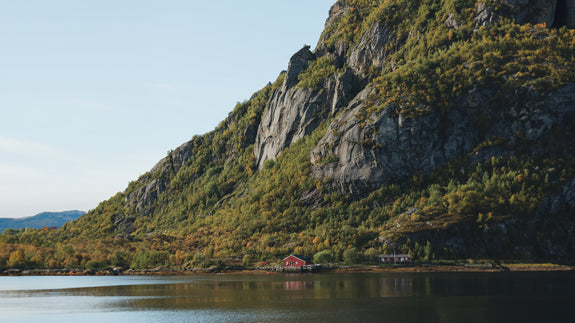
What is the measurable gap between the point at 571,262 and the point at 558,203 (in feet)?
78.8

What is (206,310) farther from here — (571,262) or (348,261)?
(571,262)

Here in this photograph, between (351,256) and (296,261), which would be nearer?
(351,256)

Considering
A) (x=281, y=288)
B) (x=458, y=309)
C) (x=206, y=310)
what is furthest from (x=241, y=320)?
(x=281, y=288)

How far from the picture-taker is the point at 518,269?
546ft

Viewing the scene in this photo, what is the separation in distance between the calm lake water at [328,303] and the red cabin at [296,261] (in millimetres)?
58923

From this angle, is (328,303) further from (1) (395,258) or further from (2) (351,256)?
(2) (351,256)

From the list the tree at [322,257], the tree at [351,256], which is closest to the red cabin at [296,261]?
the tree at [322,257]

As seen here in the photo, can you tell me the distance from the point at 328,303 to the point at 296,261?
98412 millimetres

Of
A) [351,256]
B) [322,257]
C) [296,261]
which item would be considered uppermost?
[351,256]

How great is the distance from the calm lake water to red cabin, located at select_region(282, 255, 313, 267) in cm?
5892

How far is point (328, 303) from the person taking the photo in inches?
3612

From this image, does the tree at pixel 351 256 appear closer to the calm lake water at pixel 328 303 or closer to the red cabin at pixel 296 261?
the red cabin at pixel 296 261

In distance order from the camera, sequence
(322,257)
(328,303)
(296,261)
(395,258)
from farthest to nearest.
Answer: (322,257) → (296,261) → (395,258) → (328,303)

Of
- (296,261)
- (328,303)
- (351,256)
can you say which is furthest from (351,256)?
(328,303)
